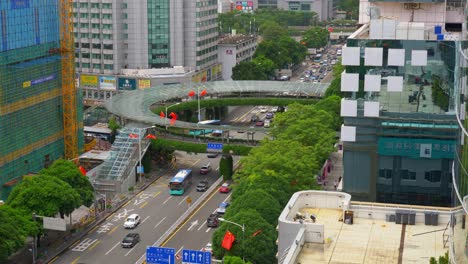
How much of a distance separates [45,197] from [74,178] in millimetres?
5654

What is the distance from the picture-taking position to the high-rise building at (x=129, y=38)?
112m

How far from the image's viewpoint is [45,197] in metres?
61.5

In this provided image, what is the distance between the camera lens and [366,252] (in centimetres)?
3222

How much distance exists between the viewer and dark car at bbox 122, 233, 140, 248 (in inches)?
2464

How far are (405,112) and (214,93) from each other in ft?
178

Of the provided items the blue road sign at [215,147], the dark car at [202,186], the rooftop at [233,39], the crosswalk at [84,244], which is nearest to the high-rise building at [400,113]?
the crosswalk at [84,244]

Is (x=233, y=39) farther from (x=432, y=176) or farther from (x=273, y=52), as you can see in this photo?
(x=432, y=176)

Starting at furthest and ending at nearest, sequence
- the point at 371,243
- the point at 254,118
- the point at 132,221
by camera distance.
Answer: the point at 254,118
the point at 132,221
the point at 371,243

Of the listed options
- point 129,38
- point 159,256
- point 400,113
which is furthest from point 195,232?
point 129,38

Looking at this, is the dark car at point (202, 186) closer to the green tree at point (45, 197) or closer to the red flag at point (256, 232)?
the green tree at point (45, 197)

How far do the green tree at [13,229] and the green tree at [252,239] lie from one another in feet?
45.1

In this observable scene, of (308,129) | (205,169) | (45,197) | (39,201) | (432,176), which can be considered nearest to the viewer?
(432,176)

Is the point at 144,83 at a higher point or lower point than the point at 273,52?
lower

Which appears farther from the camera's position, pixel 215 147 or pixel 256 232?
pixel 215 147
